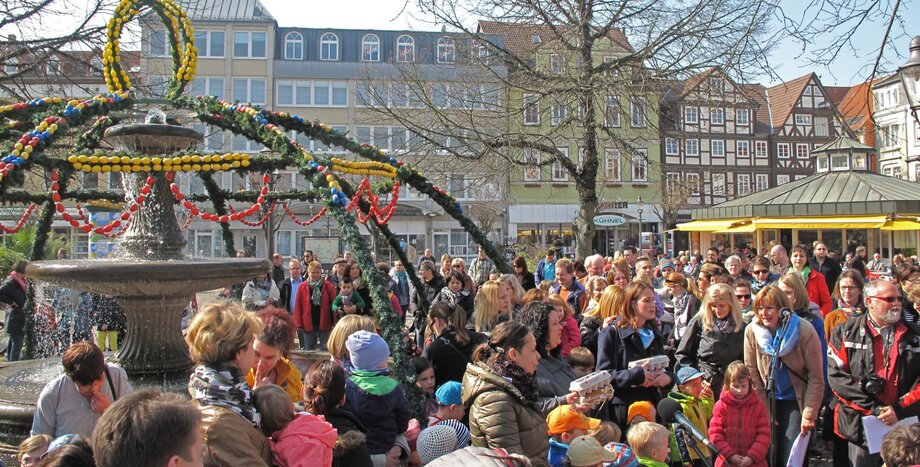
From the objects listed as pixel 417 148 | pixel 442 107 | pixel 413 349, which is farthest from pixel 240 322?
pixel 442 107

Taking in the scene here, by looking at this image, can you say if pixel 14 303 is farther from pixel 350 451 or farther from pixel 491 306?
pixel 350 451

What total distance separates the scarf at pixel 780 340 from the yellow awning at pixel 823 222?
18.6 m

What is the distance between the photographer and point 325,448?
272 centimetres

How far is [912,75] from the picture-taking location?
17.7 feet

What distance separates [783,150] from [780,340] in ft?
160

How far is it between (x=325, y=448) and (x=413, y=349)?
4.45 m

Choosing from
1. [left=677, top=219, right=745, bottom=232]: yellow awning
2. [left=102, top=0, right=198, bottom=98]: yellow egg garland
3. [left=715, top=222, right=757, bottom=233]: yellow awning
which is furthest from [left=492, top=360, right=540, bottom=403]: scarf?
[left=677, top=219, right=745, bottom=232]: yellow awning

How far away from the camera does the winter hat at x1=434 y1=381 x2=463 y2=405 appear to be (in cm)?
430

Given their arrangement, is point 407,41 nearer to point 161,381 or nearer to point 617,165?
point 617,165

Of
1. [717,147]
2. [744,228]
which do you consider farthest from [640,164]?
[717,147]

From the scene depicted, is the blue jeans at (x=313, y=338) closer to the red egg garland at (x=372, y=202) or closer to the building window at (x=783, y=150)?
the red egg garland at (x=372, y=202)

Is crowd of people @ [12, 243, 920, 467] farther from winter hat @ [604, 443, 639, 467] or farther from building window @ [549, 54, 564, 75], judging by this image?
building window @ [549, 54, 564, 75]

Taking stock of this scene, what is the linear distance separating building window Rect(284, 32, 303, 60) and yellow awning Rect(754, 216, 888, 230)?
86.7 ft

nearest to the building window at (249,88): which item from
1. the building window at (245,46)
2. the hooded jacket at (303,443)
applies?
the building window at (245,46)
